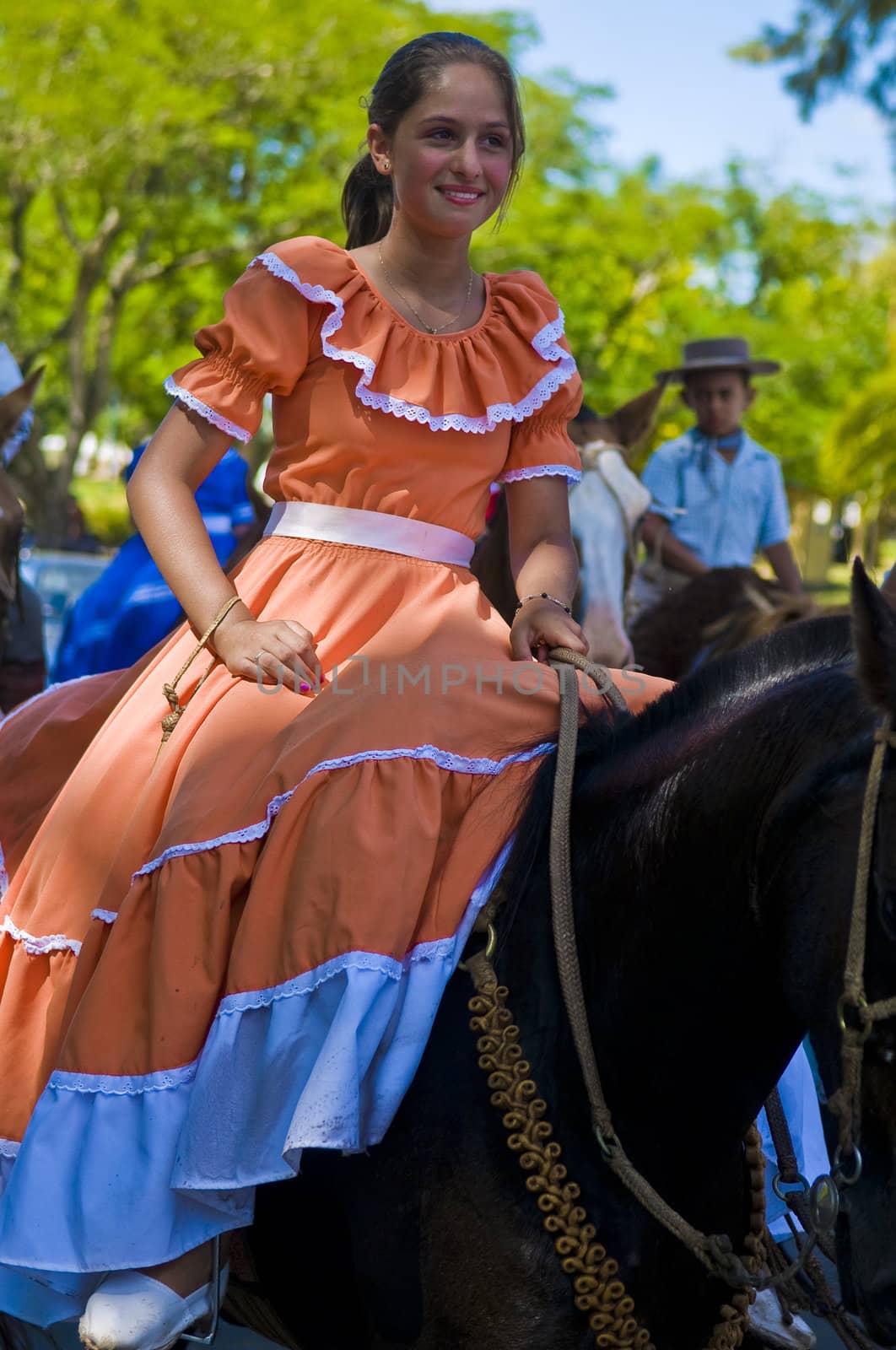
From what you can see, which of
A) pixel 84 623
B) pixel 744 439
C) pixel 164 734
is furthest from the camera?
pixel 744 439

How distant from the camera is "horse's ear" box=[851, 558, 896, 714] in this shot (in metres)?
1.65

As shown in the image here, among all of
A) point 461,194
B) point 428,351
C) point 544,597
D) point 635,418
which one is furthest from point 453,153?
point 635,418

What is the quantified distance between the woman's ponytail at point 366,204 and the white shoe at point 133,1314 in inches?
76.5

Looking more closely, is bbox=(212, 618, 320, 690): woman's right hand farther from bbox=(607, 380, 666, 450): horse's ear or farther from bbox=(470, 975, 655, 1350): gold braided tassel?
bbox=(607, 380, 666, 450): horse's ear

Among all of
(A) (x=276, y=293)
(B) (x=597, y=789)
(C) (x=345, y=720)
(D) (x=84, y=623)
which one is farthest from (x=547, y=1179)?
(D) (x=84, y=623)

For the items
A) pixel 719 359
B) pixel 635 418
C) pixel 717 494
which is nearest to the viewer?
pixel 635 418

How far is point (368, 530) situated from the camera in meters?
2.60

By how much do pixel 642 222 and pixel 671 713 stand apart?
2320 cm

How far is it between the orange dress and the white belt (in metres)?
0.02

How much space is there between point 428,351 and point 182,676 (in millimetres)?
727

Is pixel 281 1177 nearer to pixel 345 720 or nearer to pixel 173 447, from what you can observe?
pixel 345 720

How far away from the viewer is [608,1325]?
200cm

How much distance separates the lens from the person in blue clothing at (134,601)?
6.33 metres

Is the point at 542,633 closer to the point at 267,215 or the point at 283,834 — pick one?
the point at 283,834
